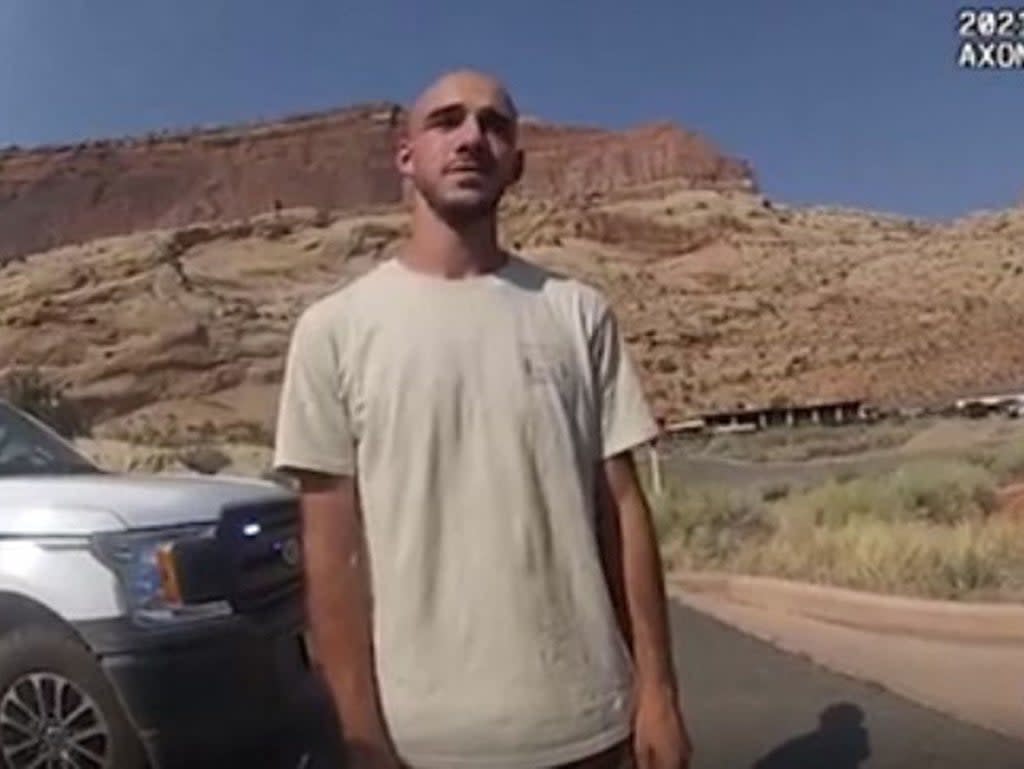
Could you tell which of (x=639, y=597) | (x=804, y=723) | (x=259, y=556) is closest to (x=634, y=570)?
(x=639, y=597)

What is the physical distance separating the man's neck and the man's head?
0.04ft

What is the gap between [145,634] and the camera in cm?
439

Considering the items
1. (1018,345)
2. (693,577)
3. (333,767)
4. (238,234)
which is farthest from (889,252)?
(333,767)

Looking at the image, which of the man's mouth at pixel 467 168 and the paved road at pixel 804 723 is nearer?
the man's mouth at pixel 467 168

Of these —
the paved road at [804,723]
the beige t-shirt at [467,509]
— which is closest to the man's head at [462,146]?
the beige t-shirt at [467,509]

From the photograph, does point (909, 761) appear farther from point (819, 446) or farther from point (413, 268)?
point (819, 446)

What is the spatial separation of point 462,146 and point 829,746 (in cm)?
421

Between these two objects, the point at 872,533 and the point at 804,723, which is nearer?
the point at 804,723

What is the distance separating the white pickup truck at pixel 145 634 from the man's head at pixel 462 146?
232 centimetres

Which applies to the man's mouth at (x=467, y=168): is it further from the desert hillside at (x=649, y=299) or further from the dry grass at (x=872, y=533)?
the desert hillside at (x=649, y=299)

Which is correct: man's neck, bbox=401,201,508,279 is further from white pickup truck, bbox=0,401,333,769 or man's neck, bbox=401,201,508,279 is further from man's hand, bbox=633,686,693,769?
white pickup truck, bbox=0,401,333,769

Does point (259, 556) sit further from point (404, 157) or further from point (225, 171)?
point (225, 171)

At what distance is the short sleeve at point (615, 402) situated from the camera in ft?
7.65

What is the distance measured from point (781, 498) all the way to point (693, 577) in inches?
74.5
